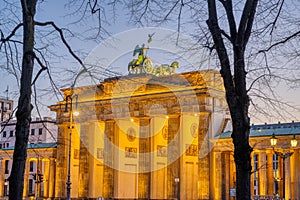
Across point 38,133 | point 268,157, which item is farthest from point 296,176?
point 38,133

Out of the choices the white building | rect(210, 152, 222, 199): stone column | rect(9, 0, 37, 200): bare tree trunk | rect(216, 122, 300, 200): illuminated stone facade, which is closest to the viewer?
rect(9, 0, 37, 200): bare tree trunk

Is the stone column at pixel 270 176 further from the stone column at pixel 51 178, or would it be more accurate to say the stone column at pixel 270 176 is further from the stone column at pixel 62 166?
the stone column at pixel 51 178

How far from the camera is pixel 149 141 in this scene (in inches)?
2621

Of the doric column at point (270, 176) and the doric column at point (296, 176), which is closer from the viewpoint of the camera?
the doric column at point (296, 176)

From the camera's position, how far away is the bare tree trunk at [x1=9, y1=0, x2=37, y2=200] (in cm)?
1255

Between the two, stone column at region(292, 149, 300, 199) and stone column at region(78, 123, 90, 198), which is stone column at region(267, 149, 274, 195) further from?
stone column at region(78, 123, 90, 198)

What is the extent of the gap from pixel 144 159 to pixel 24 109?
5456 centimetres

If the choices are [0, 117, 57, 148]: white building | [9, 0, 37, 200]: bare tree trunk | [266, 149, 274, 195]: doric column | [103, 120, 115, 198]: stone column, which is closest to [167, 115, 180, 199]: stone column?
[103, 120, 115, 198]: stone column

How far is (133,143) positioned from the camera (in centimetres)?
7562

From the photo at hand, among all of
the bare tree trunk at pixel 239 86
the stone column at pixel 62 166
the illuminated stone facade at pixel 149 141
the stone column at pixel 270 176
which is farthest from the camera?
the stone column at pixel 62 166

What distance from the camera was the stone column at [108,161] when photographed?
7100 cm

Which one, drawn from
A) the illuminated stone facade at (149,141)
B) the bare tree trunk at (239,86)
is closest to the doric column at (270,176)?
the illuminated stone facade at (149,141)

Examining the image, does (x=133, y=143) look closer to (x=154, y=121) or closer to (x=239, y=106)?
(x=154, y=121)

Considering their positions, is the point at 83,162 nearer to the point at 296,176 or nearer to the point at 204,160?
the point at 204,160
